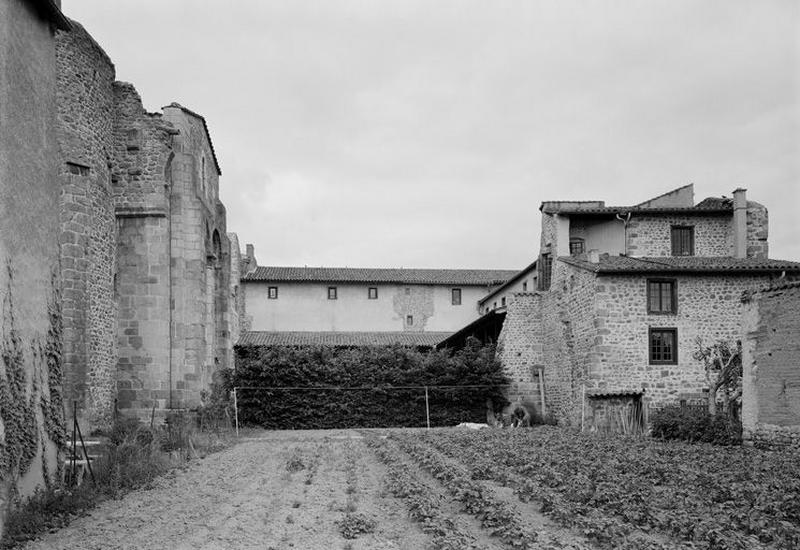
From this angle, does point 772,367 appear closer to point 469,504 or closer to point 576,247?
point 469,504

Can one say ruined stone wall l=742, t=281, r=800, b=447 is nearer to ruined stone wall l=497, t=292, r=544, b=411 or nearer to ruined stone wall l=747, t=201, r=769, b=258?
ruined stone wall l=747, t=201, r=769, b=258

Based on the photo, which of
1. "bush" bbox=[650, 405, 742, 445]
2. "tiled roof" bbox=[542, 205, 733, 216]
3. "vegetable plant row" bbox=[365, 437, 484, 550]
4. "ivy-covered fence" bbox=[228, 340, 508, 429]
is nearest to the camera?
"vegetable plant row" bbox=[365, 437, 484, 550]

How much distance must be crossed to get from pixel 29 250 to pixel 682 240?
25.5 m

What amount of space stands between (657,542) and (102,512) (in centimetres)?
712

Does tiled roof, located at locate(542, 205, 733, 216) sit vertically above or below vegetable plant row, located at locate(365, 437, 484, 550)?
above

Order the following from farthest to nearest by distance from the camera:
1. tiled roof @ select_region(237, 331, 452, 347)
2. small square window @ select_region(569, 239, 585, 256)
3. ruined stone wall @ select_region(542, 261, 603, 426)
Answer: tiled roof @ select_region(237, 331, 452, 347) → small square window @ select_region(569, 239, 585, 256) → ruined stone wall @ select_region(542, 261, 603, 426)

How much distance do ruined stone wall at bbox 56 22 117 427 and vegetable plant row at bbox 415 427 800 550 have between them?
29.0ft

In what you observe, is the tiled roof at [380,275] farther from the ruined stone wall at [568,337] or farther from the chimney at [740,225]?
the chimney at [740,225]

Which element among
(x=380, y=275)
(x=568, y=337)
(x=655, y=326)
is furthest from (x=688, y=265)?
(x=380, y=275)

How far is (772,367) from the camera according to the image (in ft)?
55.3

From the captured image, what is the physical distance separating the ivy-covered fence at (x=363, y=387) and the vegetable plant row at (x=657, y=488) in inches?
464

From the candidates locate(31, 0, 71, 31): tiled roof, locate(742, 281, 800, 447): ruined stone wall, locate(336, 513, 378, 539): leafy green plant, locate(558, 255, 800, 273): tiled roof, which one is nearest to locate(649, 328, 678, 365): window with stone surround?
locate(558, 255, 800, 273): tiled roof

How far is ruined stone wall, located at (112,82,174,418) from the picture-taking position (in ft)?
69.8

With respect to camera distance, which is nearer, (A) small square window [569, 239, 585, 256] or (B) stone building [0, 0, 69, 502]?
(B) stone building [0, 0, 69, 502]
